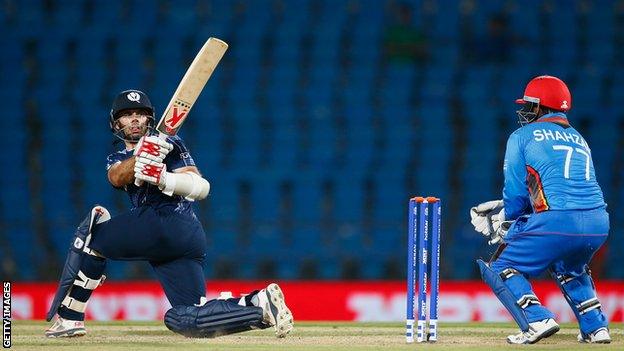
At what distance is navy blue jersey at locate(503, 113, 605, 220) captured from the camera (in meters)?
5.20

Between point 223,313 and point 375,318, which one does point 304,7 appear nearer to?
point 375,318

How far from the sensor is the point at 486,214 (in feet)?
18.4

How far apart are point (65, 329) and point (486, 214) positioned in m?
2.11

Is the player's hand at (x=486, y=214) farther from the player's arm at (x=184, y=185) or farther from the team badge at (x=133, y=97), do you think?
the team badge at (x=133, y=97)

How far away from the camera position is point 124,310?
8844 mm

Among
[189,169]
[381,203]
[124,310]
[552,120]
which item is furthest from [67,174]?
[552,120]

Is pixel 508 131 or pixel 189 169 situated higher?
pixel 508 131

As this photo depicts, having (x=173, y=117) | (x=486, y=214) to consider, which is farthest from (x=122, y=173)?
(x=486, y=214)

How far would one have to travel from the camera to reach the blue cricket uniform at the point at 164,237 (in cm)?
530

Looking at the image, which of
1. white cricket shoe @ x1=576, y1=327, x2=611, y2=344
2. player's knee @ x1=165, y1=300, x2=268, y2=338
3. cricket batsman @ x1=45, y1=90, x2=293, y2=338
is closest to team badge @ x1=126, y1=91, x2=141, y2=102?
cricket batsman @ x1=45, y1=90, x2=293, y2=338

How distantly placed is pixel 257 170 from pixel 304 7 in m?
2.10

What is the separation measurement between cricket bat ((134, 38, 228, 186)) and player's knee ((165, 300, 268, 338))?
88 cm

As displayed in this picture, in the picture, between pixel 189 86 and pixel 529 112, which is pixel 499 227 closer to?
pixel 529 112

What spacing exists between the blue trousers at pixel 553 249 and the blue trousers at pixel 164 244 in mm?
1411
